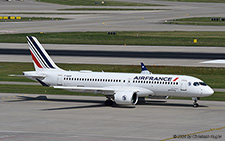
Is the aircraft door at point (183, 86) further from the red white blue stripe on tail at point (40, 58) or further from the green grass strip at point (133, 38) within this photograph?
the green grass strip at point (133, 38)

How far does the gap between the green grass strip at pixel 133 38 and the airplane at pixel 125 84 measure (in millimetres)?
63301

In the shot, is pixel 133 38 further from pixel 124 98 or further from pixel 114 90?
pixel 124 98

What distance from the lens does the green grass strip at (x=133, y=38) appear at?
127 metres

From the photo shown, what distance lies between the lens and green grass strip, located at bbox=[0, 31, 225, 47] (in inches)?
4988

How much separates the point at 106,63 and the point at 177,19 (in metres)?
94.9

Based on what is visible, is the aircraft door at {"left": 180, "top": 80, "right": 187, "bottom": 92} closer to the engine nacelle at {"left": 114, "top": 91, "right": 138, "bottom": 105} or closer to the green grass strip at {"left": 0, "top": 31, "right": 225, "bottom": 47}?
the engine nacelle at {"left": 114, "top": 91, "right": 138, "bottom": 105}

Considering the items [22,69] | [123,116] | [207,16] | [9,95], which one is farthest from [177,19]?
[123,116]

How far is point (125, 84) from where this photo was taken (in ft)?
198

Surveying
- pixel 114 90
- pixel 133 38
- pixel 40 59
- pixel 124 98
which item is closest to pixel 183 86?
pixel 124 98

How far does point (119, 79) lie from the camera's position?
6078cm

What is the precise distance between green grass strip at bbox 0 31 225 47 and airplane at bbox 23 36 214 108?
208 feet

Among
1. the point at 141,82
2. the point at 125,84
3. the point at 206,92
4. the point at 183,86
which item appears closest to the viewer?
the point at 206,92

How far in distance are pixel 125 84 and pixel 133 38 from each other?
75713 millimetres

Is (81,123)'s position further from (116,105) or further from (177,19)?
(177,19)
